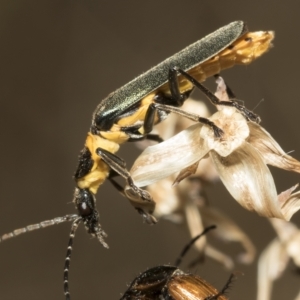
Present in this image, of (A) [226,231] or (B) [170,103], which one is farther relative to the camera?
(A) [226,231]

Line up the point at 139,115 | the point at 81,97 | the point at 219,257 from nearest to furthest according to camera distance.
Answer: the point at 139,115 → the point at 219,257 → the point at 81,97

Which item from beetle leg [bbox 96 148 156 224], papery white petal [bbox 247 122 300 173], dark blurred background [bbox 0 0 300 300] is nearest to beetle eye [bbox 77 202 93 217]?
beetle leg [bbox 96 148 156 224]

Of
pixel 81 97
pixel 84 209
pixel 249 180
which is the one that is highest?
pixel 249 180

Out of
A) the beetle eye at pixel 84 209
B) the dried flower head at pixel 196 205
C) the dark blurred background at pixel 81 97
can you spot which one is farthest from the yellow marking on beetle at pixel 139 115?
the dark blurred background at pixel 81 97

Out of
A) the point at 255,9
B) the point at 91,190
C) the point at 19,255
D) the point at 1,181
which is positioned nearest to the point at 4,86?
the point at 1,181

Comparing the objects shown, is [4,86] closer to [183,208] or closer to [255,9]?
[255,9]

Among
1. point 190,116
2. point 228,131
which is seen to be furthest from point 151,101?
point 228,131

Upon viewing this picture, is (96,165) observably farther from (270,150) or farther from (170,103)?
(270,150)
